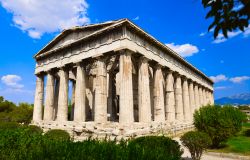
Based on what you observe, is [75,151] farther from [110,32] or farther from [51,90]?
[51,90]

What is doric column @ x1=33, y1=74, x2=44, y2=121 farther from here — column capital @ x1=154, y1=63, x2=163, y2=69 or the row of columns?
column capital @ x1=154, y1=63, x2=163, y2=69

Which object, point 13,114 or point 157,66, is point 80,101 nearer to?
point 157,66

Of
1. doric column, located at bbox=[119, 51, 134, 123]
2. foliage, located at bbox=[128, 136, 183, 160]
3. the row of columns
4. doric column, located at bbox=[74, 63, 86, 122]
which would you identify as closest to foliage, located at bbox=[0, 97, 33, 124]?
the row of columns

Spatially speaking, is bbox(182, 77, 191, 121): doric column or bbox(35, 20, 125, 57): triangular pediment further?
bbox(182, 77, 191, 121): doric column

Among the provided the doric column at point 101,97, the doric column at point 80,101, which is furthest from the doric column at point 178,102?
the doric column at point 80,101

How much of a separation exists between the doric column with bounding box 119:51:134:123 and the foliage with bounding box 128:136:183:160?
12183 millimetres

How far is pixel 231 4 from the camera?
4254 millimetres

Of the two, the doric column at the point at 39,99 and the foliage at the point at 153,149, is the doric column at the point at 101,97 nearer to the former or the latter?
the doric column at the point at 39,99

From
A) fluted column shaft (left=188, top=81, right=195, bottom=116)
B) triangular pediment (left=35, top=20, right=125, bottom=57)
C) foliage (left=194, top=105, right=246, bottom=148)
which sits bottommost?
foliage (left=194, top=105, right=246, bottom=148)

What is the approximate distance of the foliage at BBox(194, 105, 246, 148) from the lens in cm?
1911

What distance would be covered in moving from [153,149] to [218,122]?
1393 centimetres

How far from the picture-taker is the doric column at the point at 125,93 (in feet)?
77.0

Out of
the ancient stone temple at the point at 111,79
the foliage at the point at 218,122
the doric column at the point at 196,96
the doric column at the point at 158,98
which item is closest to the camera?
the foliage at the point at 218,122

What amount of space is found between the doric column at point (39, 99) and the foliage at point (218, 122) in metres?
25.0
